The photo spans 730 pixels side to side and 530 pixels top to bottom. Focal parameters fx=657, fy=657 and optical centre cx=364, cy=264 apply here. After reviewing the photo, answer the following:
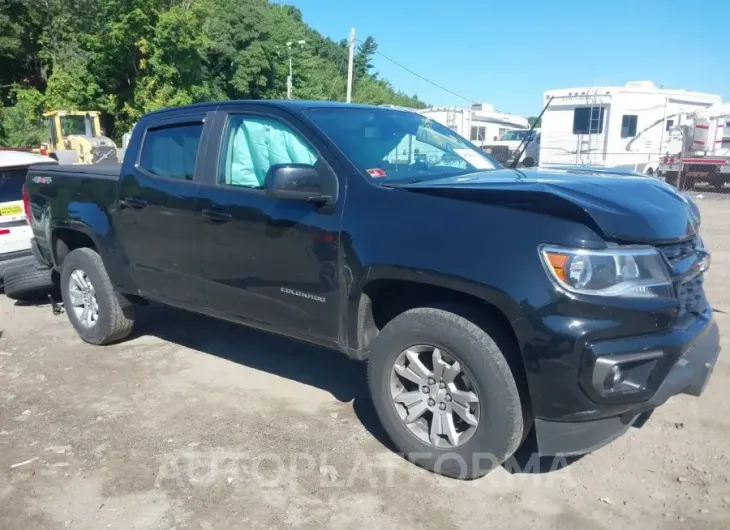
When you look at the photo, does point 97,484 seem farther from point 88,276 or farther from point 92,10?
point 92,10

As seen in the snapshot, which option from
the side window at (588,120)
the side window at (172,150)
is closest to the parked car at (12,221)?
the side window at (172,150)

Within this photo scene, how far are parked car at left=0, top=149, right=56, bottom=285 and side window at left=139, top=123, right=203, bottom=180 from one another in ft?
9.99

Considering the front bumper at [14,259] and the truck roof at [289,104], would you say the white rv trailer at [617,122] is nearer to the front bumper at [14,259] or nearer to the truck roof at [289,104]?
the front bumper at [14,259]

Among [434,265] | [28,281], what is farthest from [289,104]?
[28,281]

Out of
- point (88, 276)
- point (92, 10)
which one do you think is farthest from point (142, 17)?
point (88, 276)

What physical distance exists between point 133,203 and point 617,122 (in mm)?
17914

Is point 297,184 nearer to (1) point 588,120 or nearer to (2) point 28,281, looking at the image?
(2) point 28,281

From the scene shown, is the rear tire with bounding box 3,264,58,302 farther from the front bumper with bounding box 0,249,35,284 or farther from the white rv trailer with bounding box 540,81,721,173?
the white rv trailer with bounding box 540,81,721,173

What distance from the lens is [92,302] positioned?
5.48 metres

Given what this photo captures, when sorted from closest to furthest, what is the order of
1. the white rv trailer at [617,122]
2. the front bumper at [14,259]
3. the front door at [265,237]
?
the front door at [265,237] → the front bumper at [14,259] → the white rv trailer at [617,122]

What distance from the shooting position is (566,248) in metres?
2.79

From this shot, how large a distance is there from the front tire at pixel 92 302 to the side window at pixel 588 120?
1754 centimetres

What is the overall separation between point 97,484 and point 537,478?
2251 millimetres

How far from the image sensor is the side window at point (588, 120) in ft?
64.9
